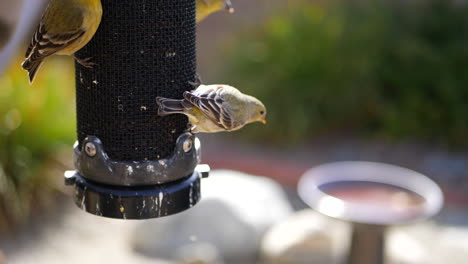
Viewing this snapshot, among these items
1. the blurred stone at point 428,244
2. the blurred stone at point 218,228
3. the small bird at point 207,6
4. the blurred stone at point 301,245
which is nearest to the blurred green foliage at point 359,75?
the blurred stone at point 428,244

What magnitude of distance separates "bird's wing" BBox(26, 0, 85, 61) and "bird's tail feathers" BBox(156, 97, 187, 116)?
455mm

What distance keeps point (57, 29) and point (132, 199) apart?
0.79 m

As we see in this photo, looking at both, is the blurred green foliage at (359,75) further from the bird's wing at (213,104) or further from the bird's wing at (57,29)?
the bird's wing at (57,29)

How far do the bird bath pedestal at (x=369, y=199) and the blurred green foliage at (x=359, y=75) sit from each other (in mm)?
2202

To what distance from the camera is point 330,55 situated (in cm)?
1033

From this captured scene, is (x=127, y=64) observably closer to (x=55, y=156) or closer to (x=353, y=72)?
(x=55, y=156)

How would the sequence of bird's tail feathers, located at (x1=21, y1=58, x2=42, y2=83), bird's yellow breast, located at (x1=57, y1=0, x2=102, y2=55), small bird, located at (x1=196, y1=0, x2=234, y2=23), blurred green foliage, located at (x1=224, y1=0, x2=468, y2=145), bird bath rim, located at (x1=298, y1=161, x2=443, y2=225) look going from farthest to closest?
blurred green foliage, located at (x1=224, y1=0, x2=468, y2=145), bird bath rim, located at (x1=298, y1=161, x2=443, y2=225), small bird, located at (x1=196, y1=0, x2=234, y2=23), bird's tail feathers, located at (x1=21, y1=58, x2=42, y2=83), bird's yellow breast, located at (x1=57, y1=0, x2=102, y2=55)

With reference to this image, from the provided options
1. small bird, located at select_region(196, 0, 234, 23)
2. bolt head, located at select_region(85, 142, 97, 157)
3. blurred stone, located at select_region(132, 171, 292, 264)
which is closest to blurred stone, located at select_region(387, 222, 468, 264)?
blurred stone, located at select_region(132, 171, 292, 264)

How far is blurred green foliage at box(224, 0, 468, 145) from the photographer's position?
10.1m

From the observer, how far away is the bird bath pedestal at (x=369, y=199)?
679 cm

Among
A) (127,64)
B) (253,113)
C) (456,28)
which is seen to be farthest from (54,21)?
(456,28)

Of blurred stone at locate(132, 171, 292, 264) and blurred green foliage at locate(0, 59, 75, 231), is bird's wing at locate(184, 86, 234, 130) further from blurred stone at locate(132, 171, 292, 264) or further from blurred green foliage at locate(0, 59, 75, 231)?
blurred green foliage at locate(0, 59, 75, 231)

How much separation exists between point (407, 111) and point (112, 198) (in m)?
7.14

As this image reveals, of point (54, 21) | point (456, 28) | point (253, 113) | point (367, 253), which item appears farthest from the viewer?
point (456, 28)
